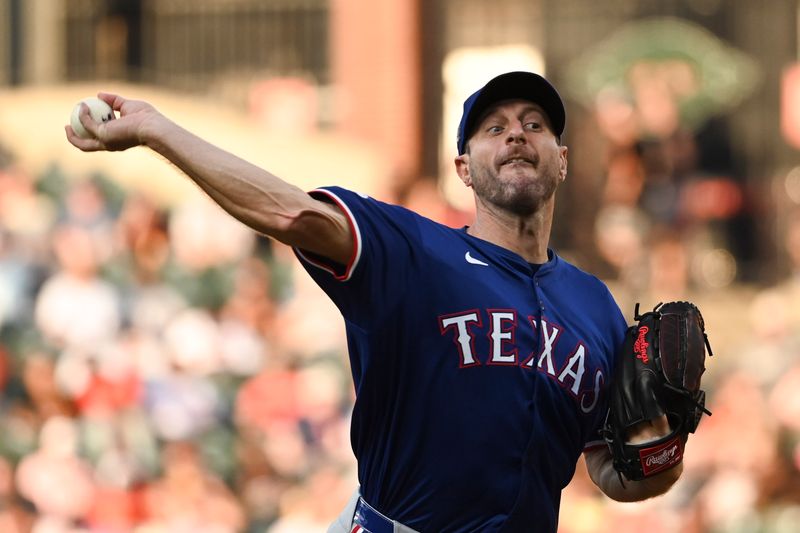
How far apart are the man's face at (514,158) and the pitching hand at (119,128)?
931mm

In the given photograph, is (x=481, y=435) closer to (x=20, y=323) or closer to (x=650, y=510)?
(x=650, y=510)

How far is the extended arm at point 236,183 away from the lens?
9.36ft

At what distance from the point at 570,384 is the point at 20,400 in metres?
7.07

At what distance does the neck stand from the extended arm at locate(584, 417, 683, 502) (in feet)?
1.77

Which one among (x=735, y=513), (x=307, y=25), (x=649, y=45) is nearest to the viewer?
(x=735, y=513)

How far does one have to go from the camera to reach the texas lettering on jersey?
3236 millimetres

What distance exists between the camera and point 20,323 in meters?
9.85

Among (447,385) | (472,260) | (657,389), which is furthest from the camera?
(657,389)

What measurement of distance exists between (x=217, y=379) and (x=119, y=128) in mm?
6684

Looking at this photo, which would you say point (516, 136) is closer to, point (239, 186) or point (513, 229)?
point (513, 229)

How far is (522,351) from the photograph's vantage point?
3.30 metres

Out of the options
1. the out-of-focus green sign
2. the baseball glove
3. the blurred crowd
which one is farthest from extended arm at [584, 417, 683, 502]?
the out-of-focus green sign

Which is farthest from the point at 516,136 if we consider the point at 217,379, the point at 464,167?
the point at 217,379

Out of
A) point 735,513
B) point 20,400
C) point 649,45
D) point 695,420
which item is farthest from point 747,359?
point 695,420
